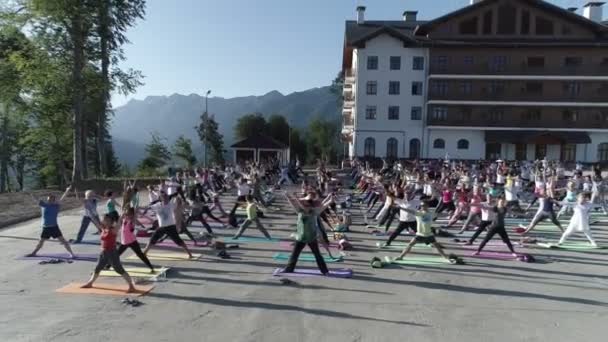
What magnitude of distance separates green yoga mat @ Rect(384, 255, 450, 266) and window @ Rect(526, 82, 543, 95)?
42.6m

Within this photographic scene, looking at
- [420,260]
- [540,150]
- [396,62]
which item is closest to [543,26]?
[540,150]

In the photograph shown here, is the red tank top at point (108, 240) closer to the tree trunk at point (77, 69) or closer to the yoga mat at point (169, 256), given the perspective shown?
the yoga mat at point (169, 256)

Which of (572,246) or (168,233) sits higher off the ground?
(168,233)

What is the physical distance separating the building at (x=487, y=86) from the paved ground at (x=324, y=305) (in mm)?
39206

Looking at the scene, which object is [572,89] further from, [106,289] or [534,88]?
[106,289]

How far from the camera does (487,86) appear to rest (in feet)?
161

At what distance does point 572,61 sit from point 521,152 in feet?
33.2

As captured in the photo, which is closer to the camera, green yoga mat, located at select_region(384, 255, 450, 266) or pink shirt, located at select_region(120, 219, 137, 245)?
pink shirt, located at select_region(120, 219, 137, 245)

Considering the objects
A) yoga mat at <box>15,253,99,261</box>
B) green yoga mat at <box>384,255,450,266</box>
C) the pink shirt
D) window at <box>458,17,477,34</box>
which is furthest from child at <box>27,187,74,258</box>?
window at <box>458,17,477,34</box>

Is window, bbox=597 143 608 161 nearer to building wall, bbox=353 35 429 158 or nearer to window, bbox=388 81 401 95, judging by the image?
building wall, bbox=353 35 429 158

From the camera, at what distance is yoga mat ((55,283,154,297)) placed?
9086mm

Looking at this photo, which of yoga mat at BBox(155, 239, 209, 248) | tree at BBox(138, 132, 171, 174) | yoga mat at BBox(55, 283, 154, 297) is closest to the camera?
yoga mat at BBox(55, 283, 154, 297)

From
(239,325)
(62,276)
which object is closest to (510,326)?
(239,325)

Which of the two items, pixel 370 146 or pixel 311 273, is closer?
pixel 311 273
